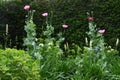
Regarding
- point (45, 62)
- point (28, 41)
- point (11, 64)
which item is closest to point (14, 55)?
point (11, 64)

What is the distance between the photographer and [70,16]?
864 cm

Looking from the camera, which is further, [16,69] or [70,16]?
[70,16]

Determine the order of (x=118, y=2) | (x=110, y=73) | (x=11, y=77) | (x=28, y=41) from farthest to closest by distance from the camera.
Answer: (x=118, y=2)
(x=28, y=41)
(x=110, y=73)
(x=11, y=77)

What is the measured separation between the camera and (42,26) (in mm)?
8539

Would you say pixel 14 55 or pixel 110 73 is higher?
pixel 14 55

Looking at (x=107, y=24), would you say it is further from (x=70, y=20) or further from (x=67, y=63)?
(x=67, y=63)

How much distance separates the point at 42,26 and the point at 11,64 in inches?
205

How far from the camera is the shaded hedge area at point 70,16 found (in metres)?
8.20

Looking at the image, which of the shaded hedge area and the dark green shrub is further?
the shaded hedge area

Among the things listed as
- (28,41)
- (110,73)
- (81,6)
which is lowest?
(110,73)

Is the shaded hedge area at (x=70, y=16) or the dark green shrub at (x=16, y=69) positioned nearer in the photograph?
the dark green shrub at (x=16, y=69)

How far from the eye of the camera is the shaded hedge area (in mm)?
8203

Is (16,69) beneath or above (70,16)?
beneath

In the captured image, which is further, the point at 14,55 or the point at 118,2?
the point at 118,2
